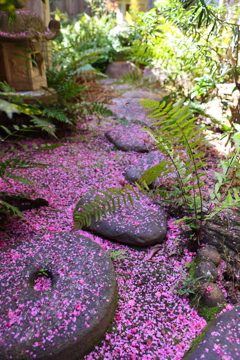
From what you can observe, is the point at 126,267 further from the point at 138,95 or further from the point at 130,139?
the point at 138,95

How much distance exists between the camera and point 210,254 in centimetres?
194

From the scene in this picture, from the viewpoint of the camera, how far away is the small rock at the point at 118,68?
26.7 ft

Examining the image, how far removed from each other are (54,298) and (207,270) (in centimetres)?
94

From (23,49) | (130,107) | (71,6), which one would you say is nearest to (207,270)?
(23,49)

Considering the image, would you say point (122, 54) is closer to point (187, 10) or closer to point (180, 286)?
point (187, 10)

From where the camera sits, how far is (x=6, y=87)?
2.92 metres

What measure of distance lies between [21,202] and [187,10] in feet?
8.47

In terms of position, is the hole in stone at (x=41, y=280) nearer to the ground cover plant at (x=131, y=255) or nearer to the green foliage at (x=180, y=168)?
the ground cover plant at (x=131, y=255)

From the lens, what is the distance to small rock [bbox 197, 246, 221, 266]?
1.91 m

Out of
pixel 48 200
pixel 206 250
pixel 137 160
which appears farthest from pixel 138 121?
pixel 206 250

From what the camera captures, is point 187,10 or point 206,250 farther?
point 187,10

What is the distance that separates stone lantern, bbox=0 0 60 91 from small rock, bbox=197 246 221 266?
268 cm

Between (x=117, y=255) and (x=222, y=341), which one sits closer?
(x=222, y=341)

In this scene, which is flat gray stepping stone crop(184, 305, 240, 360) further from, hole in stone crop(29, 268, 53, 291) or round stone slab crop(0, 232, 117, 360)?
hole in stone crop(29, 268, 53, 291)
